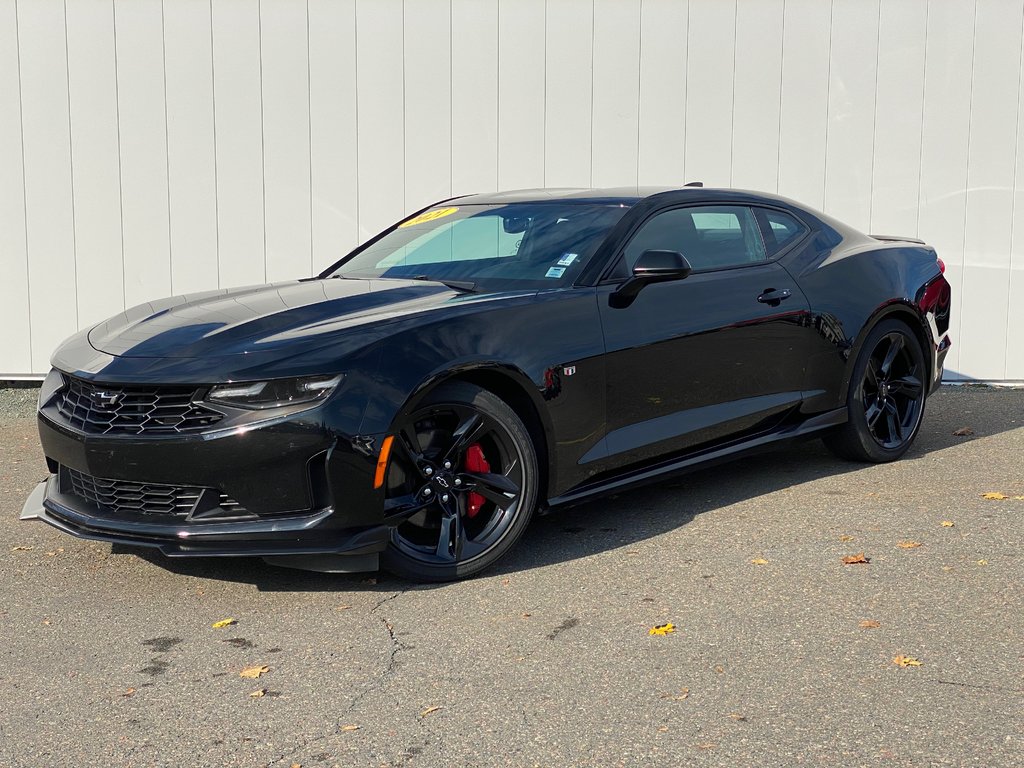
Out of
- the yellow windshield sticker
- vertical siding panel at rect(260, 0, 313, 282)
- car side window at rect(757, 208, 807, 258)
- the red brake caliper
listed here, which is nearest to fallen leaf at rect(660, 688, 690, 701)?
the red brake caliper

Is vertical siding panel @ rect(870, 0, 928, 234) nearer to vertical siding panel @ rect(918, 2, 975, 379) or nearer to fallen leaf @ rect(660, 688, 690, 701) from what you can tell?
vertical siding panel @ rect(918, 2, 975, 379)

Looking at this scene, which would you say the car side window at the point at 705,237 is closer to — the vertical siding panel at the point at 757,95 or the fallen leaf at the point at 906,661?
the fallen leaf at the point at 906,661

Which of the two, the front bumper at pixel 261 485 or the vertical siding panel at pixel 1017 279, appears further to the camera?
the vertical siding panel at pixel 1017 279

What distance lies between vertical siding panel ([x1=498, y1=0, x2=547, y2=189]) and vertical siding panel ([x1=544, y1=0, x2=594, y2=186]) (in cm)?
6

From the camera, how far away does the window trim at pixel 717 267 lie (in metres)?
4.97

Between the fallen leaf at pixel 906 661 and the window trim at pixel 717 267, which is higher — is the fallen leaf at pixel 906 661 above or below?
below

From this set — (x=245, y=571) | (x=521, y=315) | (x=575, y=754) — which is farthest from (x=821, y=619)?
(x=245, y=571)

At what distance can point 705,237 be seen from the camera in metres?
5.49

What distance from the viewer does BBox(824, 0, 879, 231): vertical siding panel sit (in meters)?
8.88

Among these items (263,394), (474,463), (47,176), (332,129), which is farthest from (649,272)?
(47,176)

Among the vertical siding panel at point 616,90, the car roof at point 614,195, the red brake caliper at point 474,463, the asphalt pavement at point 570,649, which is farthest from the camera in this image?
the vertical siding panel at point 616,90

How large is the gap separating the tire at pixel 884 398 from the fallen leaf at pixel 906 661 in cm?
259

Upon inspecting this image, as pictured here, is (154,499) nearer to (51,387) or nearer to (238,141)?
(51,387)

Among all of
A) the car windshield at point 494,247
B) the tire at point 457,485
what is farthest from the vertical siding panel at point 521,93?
the tire at point 457,485
